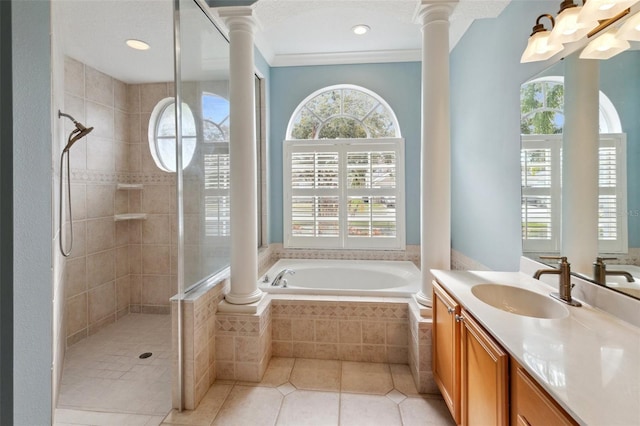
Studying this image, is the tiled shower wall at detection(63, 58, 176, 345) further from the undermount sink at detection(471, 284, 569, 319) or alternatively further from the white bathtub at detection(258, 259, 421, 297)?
the undermount sink at detection(471, 284, 569, 319)

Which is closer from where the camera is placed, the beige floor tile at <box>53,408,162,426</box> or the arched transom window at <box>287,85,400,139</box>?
the beige floor tile at <box>53,408,162,426</box>

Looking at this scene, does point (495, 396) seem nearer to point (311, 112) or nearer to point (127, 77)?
point (311, 112)

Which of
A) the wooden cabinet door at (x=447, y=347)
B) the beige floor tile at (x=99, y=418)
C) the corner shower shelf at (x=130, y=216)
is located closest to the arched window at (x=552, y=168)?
the wooden cabinet door at (x=447, y=347)

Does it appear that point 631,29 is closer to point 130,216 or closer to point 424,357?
point 424,357

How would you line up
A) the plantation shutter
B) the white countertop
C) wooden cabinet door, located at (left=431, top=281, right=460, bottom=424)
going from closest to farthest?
1. the white countertop
2. wooden cabinet door, located at (left=431, top=281, right=460, bottom=424)
3. the plantation shutter

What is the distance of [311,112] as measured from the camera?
344cm

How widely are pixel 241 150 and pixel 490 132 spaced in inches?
74.3

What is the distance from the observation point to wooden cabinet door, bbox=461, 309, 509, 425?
3.14 feet

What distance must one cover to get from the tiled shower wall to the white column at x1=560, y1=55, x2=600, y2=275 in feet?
9.48

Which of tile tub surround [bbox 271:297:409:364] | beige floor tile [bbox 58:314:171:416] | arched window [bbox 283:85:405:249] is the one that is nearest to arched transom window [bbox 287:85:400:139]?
arched window [bbox 283:85:405:249]

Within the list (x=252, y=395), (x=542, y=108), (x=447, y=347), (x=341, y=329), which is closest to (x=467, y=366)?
(x=447, y=347)
